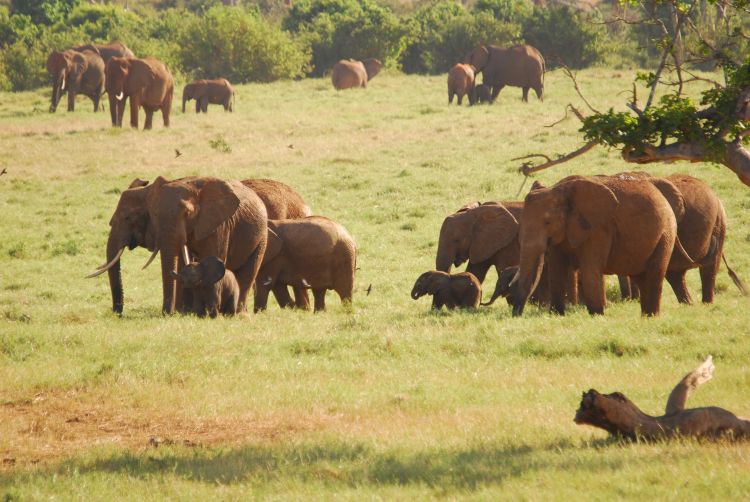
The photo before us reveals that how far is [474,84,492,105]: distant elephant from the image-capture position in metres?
49.1

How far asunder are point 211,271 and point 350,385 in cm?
451

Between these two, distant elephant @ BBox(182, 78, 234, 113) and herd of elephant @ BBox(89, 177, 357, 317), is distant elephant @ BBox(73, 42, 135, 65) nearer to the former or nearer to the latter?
distant elephant @ BBox(182, 78, 234, 113)

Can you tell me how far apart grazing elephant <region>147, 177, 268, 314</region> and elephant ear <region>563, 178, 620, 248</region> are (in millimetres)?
4711

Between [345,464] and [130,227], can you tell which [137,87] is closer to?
[130,227]

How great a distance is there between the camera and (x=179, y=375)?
1229 centimetres

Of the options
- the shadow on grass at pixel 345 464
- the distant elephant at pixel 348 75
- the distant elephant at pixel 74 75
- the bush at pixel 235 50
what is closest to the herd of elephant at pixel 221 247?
the shadow on grass at pixel 345 464

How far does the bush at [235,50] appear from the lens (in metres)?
59.6

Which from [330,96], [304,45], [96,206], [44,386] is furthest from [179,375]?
[304,45]

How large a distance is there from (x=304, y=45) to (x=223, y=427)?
56.2 metres

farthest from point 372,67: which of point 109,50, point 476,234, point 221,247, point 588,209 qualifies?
point 588,209

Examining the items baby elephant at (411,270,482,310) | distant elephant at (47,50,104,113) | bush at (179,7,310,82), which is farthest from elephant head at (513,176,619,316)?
bush at (179,7,310,82)

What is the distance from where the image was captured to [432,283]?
16969 millimetres

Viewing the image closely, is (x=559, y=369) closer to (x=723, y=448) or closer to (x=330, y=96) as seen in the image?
(x=723, y=448)

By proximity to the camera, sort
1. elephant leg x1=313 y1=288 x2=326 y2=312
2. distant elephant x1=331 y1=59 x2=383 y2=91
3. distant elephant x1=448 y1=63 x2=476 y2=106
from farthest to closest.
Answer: distant elephant x1=331 y1=59 x2=383 y2=91, distant elephant x1=448 y1=63 x2=476 y2=106, elephant leg x1=313 y1=288 x2=326 y2=312
